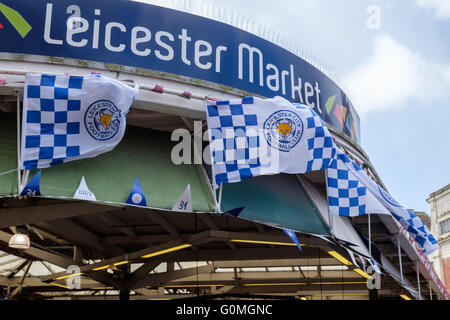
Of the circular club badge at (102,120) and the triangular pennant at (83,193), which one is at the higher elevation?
the circular club badge at (102,120)

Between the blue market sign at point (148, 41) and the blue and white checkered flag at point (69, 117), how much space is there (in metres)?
0.97

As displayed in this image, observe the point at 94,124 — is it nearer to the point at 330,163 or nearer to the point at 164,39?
the point at 164,39

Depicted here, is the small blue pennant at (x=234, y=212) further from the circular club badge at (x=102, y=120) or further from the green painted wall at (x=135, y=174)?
the circular club badge at (x=102, y=120)

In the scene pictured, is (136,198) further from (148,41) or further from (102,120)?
(148,41)

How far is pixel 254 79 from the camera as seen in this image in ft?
41.1

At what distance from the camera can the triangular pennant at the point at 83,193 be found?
34.3ft

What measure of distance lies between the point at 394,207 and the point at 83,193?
683cm

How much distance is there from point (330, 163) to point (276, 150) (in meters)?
1.09

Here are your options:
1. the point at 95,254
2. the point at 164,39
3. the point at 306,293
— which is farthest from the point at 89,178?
the point at 306,293

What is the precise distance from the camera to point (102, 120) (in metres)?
10.3

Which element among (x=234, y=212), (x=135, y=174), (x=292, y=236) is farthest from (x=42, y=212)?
(x=292, y=236)

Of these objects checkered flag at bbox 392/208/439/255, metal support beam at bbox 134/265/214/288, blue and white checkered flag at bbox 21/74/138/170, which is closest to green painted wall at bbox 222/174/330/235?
checkered flag at bbox 392/208/439/255

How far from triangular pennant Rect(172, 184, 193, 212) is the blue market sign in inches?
91.7

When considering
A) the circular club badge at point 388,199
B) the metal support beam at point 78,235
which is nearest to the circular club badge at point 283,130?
the circular club badge at point 388,199
